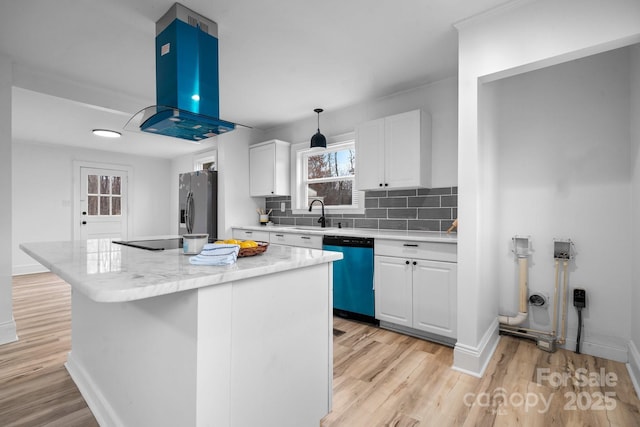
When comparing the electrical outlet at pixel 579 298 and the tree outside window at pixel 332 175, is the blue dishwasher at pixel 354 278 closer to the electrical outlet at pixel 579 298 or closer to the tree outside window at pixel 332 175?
the tree outside window at pixel 332 175

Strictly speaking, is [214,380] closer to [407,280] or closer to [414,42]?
[407,280]

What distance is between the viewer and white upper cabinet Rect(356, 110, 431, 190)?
307 cm

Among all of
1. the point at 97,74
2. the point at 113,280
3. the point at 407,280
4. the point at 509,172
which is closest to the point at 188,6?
the point at 97,74

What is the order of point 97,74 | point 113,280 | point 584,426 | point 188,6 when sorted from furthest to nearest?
1. point 97,74
2. point 188,6
3. point 584,426
4. point 113,280

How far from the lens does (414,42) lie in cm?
244

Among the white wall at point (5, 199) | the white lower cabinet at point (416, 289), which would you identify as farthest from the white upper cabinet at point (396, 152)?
the white wall at point (5, 199)

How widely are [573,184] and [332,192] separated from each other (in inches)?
99.1

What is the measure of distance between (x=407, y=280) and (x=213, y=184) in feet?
10.5

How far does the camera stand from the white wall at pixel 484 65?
176 cm

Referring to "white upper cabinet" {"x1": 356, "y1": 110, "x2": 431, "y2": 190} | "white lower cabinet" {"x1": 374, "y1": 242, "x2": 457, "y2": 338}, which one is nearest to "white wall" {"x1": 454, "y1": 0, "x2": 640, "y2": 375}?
"white lower cabinet" {"x1": 374, "y1": 242, "x2": 457, "y2": 338}

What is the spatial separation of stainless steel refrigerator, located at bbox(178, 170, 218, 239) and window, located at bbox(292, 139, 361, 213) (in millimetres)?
1231

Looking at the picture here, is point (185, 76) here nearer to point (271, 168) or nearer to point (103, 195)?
point (271, 168)

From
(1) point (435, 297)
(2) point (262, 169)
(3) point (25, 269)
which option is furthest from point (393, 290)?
(3) point (25, 269)

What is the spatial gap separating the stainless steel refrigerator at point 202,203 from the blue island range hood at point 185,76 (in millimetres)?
2530
